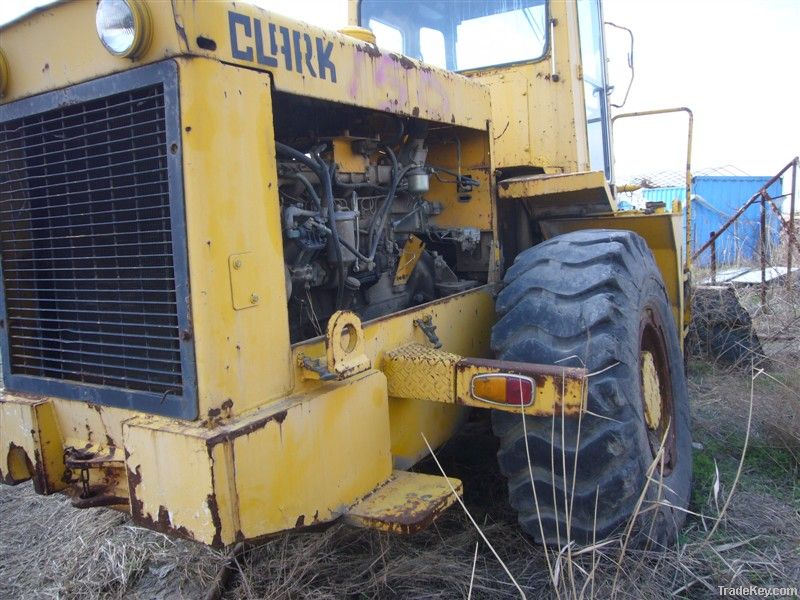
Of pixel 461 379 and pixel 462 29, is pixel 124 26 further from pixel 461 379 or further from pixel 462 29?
pixel 462 29

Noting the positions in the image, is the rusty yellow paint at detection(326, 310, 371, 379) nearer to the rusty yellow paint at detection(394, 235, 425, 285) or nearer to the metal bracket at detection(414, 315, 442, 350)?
the metal bracket at detection(414, 315, 442, 350)

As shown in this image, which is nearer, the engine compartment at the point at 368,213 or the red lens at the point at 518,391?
the red lens at the point at 518,391

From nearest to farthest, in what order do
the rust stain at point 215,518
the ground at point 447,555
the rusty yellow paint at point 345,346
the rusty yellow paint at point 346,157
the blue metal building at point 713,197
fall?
the rust stain at point 215,518, the rusty yellow paint at point 345,346, the ground at point 447,555, the rusty yellow paint at point 346,157, the blue metal building at point 713,197

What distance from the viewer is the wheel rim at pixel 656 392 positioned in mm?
2910

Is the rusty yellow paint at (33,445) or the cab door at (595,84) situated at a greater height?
the cab door at (595,84)

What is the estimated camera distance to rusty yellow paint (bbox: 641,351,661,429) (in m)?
2.90

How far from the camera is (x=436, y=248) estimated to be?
11.6ft

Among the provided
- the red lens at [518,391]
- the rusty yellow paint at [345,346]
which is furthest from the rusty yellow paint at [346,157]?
the red lens at [518,391]

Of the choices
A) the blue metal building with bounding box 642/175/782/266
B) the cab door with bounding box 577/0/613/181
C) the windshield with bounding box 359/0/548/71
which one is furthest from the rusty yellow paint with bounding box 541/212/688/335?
the blue metal building with bounding box 642/175/782/266

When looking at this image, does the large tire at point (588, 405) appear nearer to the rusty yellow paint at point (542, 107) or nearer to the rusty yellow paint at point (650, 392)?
the rusty yellow paint at point (650, 392)

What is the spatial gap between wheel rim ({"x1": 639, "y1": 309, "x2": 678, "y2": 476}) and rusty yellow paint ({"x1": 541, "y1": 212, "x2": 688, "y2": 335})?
509 millimetres

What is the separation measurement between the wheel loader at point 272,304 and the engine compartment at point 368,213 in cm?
1

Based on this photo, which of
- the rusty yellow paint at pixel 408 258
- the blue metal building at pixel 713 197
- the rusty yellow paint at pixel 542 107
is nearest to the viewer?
the rusty yellow paint at pixel 408 258

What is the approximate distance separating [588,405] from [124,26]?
72.8 inches
